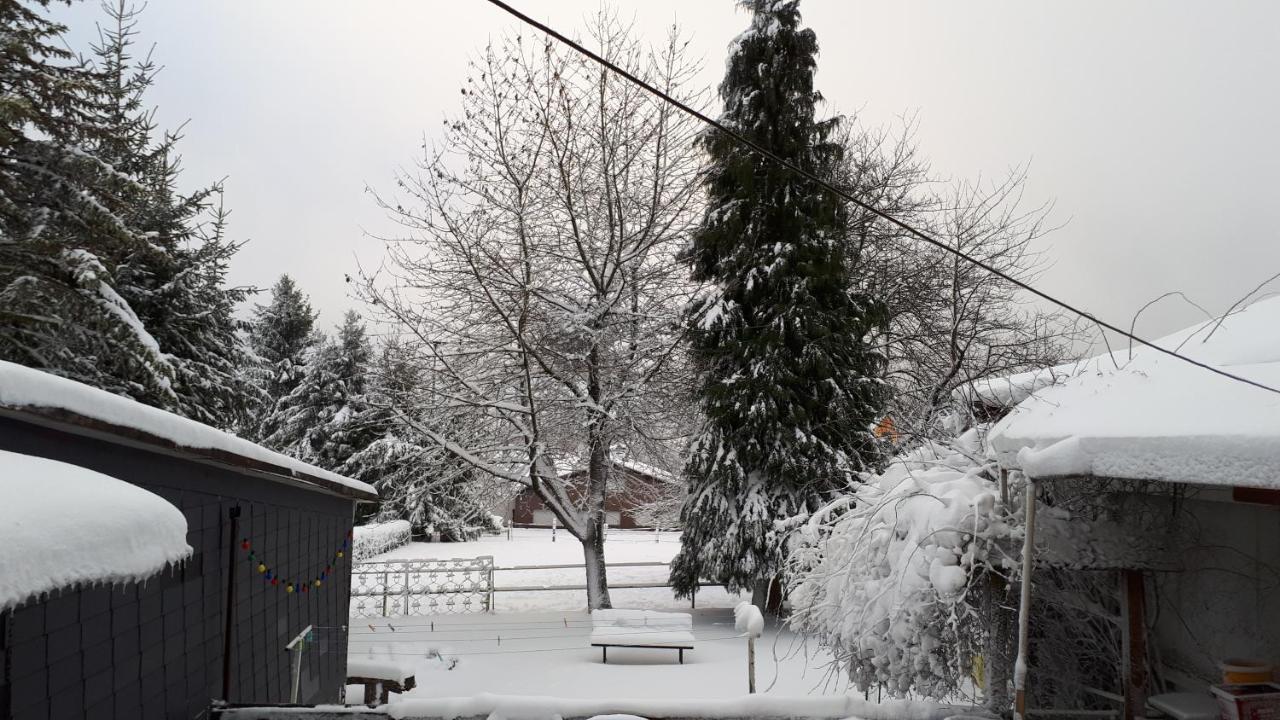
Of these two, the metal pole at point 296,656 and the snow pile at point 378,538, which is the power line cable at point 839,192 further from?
the snow pile at point 378,538

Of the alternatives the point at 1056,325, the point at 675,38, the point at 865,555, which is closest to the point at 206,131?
the point at 675,38

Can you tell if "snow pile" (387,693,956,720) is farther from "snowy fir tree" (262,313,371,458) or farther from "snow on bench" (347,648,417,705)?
"snowy fir tree" (262,313,371,458)

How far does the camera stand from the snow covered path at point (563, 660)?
10547 mm

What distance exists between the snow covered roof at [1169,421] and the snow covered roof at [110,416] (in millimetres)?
4456

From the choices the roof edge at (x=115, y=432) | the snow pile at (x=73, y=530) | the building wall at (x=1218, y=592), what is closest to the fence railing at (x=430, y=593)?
the building wall at (x=1218, y=592)

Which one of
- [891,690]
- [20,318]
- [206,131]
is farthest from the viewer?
[206,131]

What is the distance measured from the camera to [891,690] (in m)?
5.93

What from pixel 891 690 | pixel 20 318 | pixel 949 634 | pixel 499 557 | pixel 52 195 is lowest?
pixel 499 557

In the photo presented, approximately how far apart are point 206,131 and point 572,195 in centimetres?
870

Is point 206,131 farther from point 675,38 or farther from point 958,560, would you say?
point 958,560

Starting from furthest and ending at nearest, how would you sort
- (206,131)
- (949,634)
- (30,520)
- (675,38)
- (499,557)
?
(499,557), (206,131), (675,38), (949,634), (30,520)

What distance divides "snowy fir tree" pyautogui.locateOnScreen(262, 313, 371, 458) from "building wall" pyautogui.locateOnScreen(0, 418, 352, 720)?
880 inches

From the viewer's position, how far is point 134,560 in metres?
2.62

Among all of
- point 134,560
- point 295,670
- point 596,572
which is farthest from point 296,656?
point 596,572
